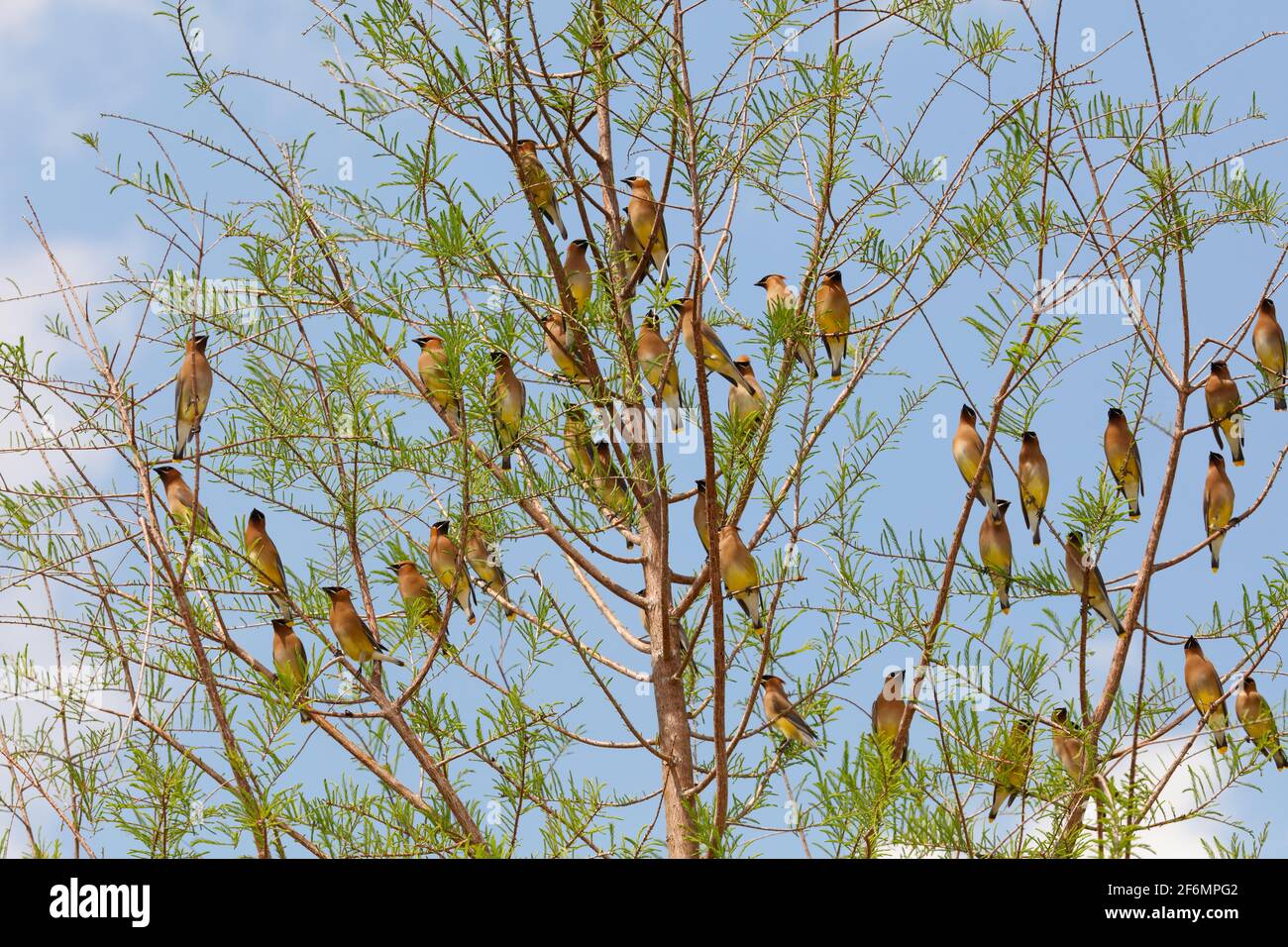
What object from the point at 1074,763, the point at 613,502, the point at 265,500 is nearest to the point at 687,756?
the point at 613,502

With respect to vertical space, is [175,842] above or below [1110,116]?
below

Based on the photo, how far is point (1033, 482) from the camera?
11.8ft

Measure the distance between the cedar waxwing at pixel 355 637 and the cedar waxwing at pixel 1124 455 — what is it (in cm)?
196

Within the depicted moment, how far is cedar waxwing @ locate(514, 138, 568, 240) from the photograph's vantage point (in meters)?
3.25

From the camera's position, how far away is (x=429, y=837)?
3141 mm

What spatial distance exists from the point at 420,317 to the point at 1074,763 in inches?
80.9

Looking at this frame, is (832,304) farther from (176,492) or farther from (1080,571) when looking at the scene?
(176,492)

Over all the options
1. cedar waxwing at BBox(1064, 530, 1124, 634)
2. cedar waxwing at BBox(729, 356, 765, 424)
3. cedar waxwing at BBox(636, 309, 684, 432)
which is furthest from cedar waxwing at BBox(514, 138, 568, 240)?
cedar waxwing at BBox(1064, 530, 1124, 634)

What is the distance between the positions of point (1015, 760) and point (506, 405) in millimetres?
1592

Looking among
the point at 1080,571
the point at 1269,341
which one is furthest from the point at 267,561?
the point at 1269,341

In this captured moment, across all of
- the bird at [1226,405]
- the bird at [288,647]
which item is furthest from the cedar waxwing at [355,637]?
the bird at [1226,405]

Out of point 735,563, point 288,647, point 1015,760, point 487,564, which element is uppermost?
point 487,564

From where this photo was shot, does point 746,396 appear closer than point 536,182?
No
